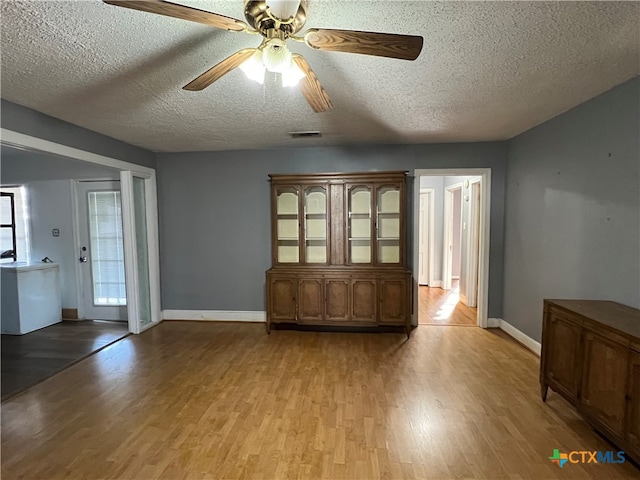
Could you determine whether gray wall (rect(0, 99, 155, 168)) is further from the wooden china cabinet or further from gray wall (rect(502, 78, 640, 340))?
gray wall (rect(502, 78, 640, 340))

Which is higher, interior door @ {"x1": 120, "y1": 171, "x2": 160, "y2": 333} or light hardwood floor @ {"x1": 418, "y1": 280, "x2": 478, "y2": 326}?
interior door @ {"x1": 120, "y1": 171, "x2": 160, "y2": 333}

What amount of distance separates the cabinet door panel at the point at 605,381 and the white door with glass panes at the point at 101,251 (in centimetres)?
513

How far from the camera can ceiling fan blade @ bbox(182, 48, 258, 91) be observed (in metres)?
1.52

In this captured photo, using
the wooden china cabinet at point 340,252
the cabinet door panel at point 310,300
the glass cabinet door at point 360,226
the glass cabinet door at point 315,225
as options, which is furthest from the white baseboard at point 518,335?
the glass cabinet door at point 315,225

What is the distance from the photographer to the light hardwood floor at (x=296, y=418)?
5.97 feet

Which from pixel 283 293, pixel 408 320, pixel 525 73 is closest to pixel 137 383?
pixel 283 293

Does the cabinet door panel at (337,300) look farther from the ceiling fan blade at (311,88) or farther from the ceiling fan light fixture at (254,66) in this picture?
the ceiling fan light fixture at (254,66)

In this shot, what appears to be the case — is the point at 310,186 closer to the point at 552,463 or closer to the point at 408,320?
the point at 408,320

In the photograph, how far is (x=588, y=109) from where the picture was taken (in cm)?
257

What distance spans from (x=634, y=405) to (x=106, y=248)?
5.59 meters

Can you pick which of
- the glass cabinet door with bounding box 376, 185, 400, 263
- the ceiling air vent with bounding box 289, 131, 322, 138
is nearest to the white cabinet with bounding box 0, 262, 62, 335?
the ceiling air vent with bounding box 289, 131, 322, 138

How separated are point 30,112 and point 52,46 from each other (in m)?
1.28

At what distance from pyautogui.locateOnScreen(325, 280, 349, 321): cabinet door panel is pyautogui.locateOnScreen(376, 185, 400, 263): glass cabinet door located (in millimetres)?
564

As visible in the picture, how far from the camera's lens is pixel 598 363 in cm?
191
